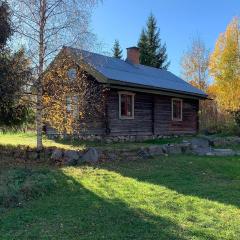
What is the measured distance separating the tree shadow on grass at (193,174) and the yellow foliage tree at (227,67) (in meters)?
19.2

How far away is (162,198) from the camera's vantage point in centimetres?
870

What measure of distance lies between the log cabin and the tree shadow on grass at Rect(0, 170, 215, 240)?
27.7 ft

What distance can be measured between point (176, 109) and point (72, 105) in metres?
11.6

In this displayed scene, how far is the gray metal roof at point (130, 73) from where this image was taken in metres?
16.5

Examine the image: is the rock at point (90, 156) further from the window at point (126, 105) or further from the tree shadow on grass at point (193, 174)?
the window at point (126, 105)

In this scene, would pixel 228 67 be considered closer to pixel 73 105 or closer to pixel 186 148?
pixel 186 148

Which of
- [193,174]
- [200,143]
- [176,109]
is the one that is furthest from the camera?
[176,109]

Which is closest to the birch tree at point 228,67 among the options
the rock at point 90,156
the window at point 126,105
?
the window at point 126,105

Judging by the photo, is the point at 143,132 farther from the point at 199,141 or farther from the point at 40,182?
the point at 40,182

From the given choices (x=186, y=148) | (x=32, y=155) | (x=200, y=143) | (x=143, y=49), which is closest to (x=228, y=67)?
(x=143, y=49)

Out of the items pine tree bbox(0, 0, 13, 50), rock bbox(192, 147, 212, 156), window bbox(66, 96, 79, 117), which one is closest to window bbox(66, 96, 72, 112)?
window bbox(66, 96, 79, 117)

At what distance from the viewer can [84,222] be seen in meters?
6.84

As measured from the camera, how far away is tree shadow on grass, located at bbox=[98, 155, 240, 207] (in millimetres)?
9453

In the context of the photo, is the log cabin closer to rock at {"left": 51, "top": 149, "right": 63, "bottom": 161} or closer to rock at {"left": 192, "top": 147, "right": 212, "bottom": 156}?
rock at {"left": 51, "top": 149, "right": 63, "bottom": 161}
